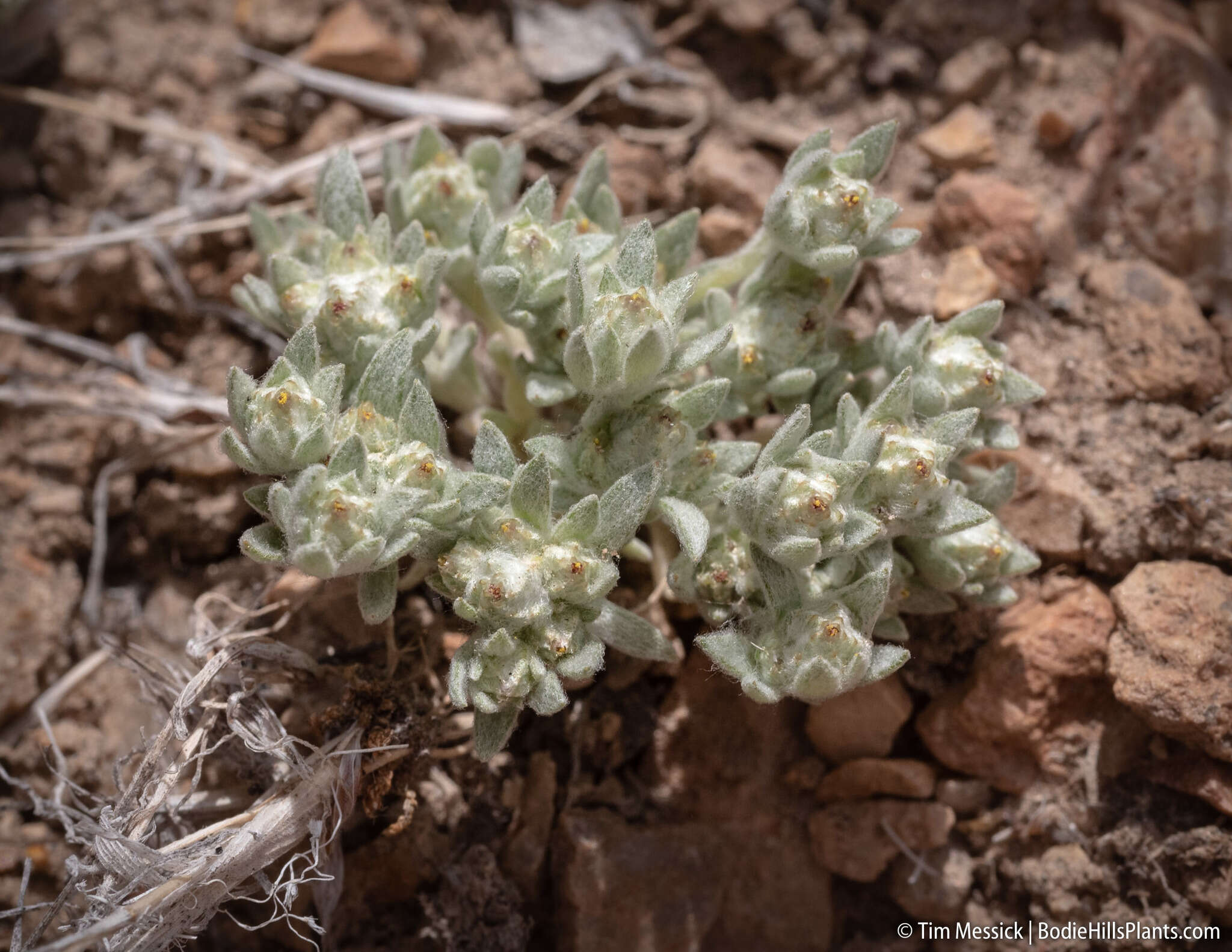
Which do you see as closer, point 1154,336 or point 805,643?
point 805,643

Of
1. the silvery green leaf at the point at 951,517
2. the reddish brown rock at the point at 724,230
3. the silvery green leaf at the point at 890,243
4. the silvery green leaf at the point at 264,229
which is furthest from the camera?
the reddish brown rock at the point at 724,230

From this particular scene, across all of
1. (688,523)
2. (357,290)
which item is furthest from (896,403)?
(357,290)

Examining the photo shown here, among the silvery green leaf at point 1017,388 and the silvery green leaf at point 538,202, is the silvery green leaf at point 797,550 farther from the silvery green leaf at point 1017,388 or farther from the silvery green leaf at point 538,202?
the silvery green leaf at point 538,202

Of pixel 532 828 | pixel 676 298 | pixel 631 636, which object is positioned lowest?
pixel 532 828

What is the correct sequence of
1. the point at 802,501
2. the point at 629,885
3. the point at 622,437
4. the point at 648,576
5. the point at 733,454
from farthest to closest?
the point at 648,576 < the point at 629,885 < the point at 733,454 < the point at 622,437 < the point at 802,501

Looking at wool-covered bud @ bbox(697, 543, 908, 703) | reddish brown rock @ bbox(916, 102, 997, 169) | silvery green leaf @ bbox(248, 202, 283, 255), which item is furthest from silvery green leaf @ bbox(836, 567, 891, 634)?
silvery green leaf @ bbox(248, 202, 283, 255)

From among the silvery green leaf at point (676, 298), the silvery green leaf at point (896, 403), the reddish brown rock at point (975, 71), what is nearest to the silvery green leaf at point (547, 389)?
the silvery green leaf at point (676, 298)

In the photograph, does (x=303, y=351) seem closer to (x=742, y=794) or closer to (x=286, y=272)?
(x=286, y=272)
